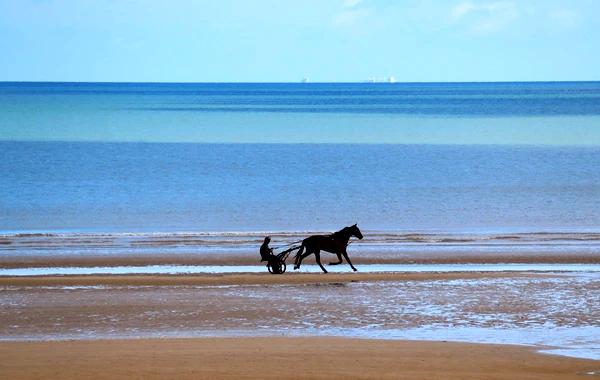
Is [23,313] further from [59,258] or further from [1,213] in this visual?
[1,213]

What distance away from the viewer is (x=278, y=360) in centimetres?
1080

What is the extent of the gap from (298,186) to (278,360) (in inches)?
1105

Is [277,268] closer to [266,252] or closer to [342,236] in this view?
[266,252]

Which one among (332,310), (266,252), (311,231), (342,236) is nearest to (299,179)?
(311,231)

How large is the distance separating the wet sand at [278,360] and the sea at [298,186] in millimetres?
10050

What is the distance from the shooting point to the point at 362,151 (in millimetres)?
58844

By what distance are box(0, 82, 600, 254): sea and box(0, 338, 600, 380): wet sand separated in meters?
10.0

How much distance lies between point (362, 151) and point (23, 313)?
45433mm

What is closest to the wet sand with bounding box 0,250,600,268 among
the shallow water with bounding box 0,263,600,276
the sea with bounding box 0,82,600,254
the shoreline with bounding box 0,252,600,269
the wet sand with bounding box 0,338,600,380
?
the shoreline with bounding box 0,252,600,269

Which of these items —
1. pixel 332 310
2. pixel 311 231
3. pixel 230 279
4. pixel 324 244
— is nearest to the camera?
pixel 332 310

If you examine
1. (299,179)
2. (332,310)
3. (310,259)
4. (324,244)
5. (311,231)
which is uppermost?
(299,179)

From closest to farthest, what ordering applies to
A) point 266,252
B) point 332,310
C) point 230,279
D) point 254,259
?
point 332,310 < point 230,279 < point 266,252 < point 254,259

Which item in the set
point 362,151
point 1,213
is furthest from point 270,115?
point 1,213

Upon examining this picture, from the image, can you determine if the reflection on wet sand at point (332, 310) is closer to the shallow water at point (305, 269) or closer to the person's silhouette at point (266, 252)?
the person's silhouette at point (266, 252)
